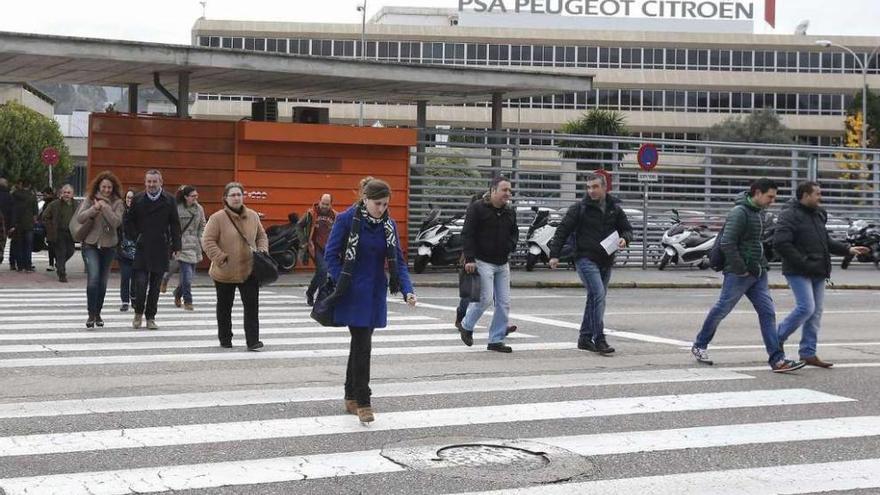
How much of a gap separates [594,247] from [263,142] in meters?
12.6

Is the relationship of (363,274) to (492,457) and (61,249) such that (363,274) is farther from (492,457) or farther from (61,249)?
(61,249)

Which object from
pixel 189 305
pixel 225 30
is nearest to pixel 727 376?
pixel 189 305

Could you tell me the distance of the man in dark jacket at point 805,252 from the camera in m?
10.7

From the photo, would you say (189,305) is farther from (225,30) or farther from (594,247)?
(225,30)

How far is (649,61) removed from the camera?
82250 millimetres

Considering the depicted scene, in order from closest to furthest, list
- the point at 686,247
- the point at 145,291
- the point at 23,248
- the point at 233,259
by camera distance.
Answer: the point at 233,259 < the point at 145,291 < the point at 23,248 < the point at 686,247

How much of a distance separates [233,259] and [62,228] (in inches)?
420

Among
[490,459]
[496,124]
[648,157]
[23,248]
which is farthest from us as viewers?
[496,124]

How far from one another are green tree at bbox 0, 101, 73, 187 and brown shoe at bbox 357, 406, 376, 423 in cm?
6234

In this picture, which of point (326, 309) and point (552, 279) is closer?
point (326, 309)

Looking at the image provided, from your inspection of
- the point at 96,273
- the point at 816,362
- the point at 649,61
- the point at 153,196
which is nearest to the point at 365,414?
the point at 816,362

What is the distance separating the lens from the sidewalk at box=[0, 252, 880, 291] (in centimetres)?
2122

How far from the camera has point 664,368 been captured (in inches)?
427

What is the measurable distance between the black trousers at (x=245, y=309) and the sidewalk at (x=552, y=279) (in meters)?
9.04
